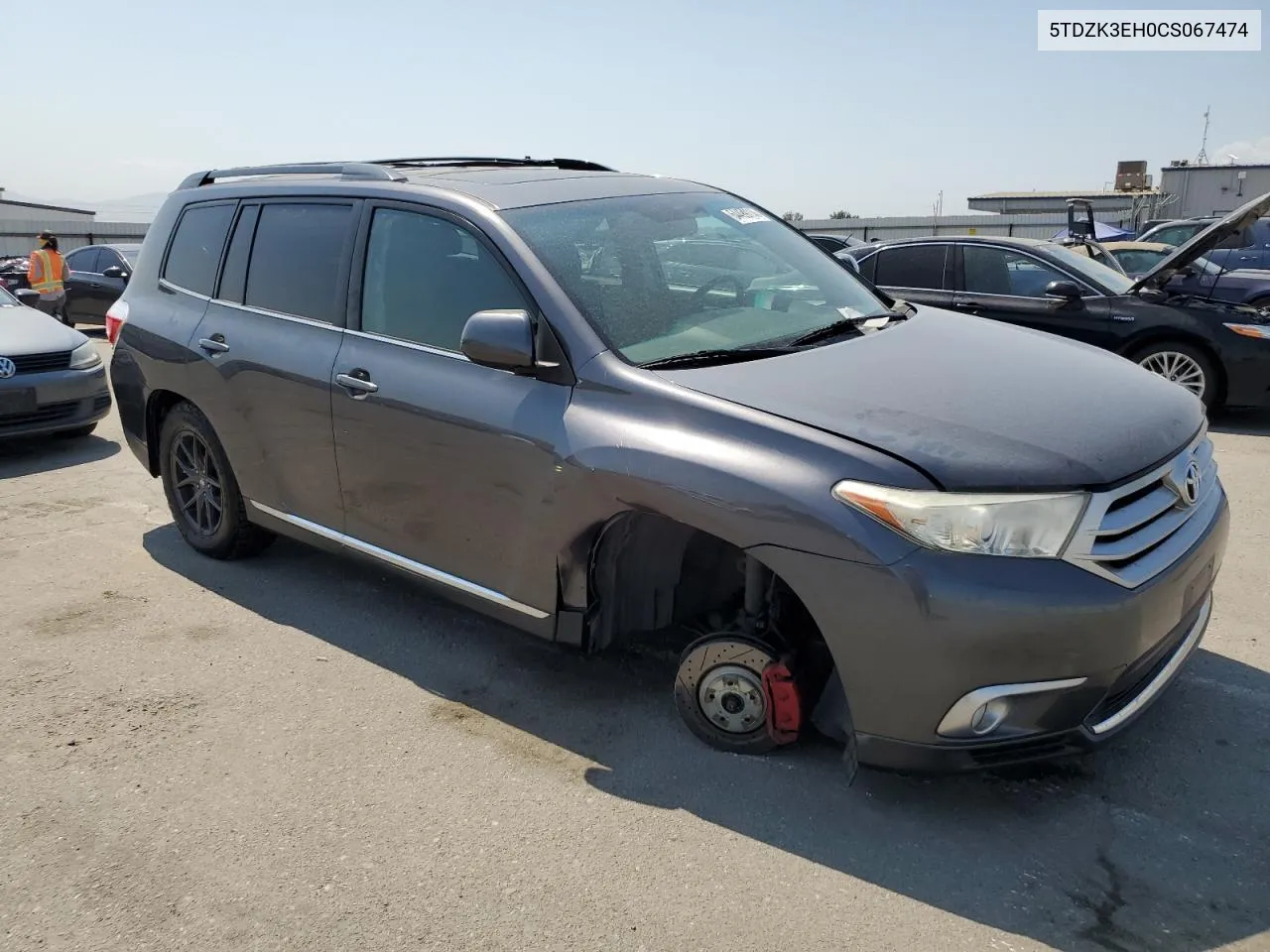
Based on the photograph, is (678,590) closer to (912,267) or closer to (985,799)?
(985,799)

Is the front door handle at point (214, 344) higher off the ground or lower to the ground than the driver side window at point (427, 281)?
lower

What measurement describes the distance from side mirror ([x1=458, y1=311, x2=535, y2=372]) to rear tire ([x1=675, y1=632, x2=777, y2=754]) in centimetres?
110

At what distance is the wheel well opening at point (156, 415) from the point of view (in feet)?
16.5

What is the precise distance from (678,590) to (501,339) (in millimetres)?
1033

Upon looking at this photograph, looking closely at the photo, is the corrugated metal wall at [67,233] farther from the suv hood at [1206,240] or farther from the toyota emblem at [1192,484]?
the toyota emblem at [1192,484]

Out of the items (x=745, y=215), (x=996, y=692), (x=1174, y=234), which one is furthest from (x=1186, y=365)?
(x=1174, y=234)

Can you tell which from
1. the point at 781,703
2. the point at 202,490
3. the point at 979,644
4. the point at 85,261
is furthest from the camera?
the point at 85,261

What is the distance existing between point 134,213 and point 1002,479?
61713 mm

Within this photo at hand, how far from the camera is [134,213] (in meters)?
55.2

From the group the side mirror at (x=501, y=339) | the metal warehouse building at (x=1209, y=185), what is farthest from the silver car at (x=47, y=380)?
the metal warehouse building at (x=1209, y=185)

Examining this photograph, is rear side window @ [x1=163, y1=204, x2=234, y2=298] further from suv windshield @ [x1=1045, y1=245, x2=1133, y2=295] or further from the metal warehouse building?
the metal warehouse building

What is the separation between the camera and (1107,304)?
7.97 m

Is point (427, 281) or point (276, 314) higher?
point (427, 281)

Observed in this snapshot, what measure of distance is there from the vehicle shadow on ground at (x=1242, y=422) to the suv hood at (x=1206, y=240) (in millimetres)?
1222
